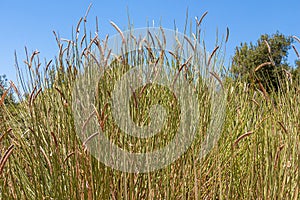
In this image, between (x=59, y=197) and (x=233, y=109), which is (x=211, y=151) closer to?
(x=233, y=109)

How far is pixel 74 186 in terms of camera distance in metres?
1.87

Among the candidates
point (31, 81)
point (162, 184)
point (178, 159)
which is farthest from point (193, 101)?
point (31, 81)

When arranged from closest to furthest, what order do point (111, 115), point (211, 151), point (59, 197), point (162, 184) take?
point (59, 197)
point (162, 184)
point (111, 115)
point (211, 151)

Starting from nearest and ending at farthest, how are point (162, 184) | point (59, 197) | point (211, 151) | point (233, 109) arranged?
1. point (59, 197)
2. point (162, 184)
3. point (211, 151)
4. point (233, 109)

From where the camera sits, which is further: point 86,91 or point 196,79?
point 196,79

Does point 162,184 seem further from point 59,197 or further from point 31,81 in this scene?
point 31,81

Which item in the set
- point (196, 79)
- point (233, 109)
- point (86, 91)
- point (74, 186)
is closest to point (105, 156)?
point (74, 186)

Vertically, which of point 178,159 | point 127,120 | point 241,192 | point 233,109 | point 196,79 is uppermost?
point 196,79

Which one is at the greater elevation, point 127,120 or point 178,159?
point 127,120

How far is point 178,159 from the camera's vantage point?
79.7 inches

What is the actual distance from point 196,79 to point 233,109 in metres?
0.43

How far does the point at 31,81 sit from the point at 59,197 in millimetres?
907

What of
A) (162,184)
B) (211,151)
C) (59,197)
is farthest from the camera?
(211,151)

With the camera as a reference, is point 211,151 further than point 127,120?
Yes
